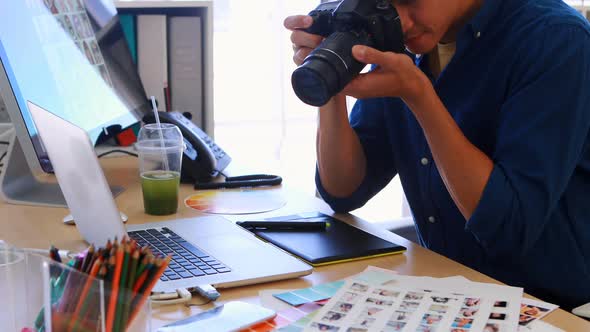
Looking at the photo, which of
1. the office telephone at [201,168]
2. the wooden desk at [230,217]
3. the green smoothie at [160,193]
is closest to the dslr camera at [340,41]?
the wooden desk at [230,217]

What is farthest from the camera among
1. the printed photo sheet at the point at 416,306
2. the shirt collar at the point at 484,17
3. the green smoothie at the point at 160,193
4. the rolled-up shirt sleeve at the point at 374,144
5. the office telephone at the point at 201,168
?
the office telephone at the point at 201,168

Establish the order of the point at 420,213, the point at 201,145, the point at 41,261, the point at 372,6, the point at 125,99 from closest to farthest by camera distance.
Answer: the point at 41,261, the point at 372,6, the point at 420,213, the point at 201,145, the point at 125,99

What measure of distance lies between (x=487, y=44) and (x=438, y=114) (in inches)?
8.3

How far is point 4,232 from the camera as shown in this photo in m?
1.19

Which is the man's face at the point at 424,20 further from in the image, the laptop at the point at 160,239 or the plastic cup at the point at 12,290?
the plastic cup at the point at 12,290

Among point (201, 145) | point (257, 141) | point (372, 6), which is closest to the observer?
point (372, 6)

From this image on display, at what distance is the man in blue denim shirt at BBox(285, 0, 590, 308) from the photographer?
1063 mm

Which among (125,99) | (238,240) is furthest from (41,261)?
(125,99)

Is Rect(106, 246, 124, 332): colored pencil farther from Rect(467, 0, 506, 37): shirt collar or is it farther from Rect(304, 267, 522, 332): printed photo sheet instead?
Rect(467, 0, 506, 37): shirt collar

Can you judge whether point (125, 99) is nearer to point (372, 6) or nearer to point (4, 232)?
point (4, 232)

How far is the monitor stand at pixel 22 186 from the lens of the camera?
1.37 m

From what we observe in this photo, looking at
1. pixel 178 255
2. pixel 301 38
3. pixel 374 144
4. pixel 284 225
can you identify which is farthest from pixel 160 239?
Answer: pixel 374 144

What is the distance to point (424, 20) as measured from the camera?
115 cm

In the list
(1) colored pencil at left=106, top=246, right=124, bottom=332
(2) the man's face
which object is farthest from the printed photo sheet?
(2) the man's face
